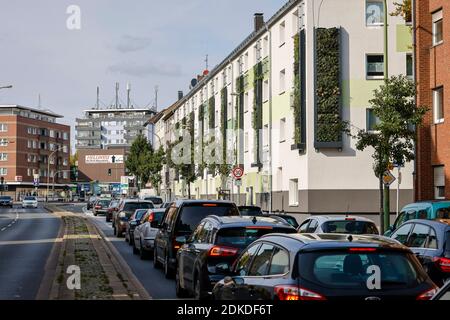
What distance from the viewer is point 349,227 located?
16.6 m

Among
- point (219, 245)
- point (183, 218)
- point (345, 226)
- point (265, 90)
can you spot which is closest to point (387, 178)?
point (345, 226)

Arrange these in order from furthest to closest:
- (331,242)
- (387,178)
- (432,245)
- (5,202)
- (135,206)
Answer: (5,202) → (135,206) → (387,178) → (432,245) → (331,242)

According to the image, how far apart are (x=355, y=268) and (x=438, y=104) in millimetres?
24445

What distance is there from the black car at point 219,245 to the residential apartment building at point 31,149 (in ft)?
369

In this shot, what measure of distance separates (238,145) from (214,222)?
40.4m

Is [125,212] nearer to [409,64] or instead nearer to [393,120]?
[393,120]

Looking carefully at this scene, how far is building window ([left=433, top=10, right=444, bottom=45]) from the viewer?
97.9 ft

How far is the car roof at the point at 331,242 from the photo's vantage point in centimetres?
706

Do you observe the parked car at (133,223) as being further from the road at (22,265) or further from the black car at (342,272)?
the black car at (342,272)

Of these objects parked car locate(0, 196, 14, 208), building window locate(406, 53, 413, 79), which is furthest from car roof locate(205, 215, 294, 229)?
parked car locate(0, 196, 14, 208)

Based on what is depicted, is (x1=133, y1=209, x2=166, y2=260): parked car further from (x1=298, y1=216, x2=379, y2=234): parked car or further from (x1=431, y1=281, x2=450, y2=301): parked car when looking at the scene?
(x1=431, y1=281, x2=450, y2=301): parked car

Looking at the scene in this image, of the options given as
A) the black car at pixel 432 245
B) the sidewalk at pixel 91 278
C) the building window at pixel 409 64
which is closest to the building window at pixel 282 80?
the building window at pixel 409 64
